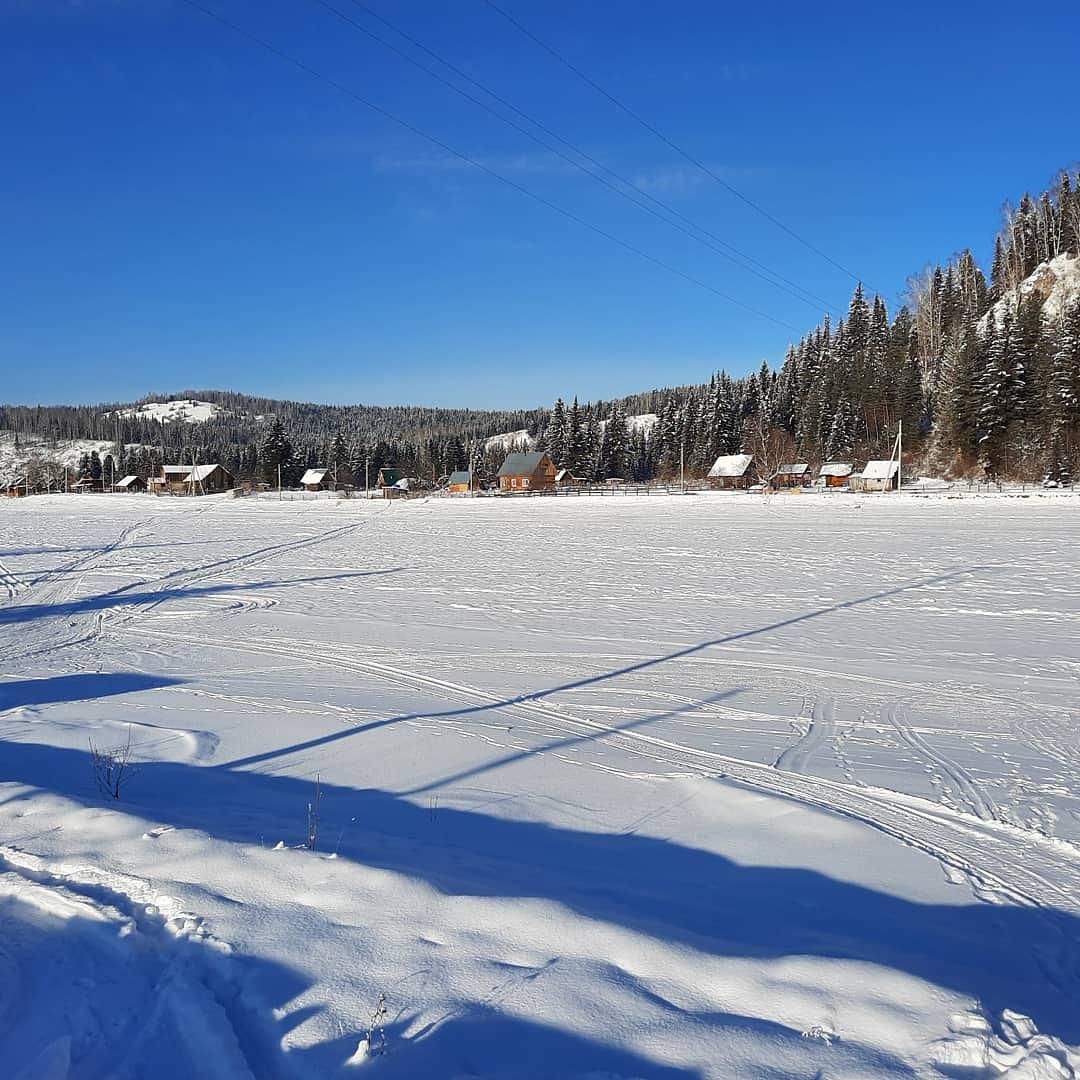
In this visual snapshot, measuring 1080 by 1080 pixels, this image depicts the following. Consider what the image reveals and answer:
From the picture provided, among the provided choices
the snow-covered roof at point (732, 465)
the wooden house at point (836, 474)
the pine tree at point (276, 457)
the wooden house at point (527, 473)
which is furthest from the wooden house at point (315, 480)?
the wooden house at point (836, 474)

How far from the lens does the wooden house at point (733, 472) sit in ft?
279

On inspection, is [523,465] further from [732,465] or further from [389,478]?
[732,465]

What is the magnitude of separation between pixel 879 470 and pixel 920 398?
52.3 feet

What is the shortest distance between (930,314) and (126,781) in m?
104

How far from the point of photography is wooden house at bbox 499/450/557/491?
3743 inches

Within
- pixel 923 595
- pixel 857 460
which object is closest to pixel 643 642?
pixel 923 595

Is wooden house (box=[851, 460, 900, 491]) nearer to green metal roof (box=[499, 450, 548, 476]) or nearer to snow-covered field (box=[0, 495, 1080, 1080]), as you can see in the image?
green metal roof (box=[499, 450, 548, 476])

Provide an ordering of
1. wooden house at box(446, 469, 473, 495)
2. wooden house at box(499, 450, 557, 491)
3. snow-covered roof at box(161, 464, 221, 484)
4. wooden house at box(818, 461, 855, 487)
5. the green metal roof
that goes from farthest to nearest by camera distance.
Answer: snow-covered roof at box(161, 464, 221, 484)
wooden house at box(446, 469, 473, 495)
the green metal roof
wooden house at box(499, 450, 557, 491)
wooden house at box(818, 461, 855, 487)

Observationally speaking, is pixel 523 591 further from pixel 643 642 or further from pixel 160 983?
pixel 160 983

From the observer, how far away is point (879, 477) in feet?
230

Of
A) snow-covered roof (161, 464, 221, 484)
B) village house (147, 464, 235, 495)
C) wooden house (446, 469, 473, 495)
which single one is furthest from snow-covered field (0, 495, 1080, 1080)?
snow-covered roof (161, 464, 221, 484)

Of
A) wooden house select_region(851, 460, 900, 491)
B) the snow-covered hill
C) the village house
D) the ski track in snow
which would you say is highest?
the snow-covered hill

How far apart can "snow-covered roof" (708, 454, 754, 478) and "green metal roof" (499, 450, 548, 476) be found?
22.9 meters

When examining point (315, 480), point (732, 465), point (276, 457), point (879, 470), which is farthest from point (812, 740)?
point (276, 457)
